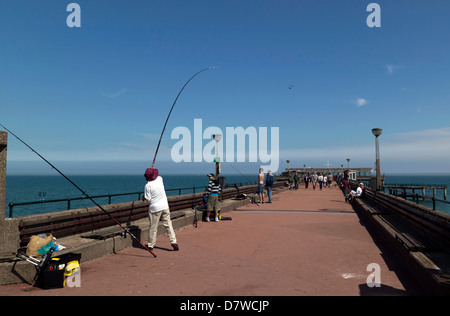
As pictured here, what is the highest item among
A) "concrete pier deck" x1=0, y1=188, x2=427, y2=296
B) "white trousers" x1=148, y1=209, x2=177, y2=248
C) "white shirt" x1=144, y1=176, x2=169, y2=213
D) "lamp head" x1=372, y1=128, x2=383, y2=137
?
"lamp head" x1=372, y1=128, x2=383, y2=137

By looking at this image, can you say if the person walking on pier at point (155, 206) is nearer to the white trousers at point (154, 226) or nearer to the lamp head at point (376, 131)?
the white trousers at point (154, 226)

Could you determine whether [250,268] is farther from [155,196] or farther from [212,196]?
[212,196]

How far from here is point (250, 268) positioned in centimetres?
606

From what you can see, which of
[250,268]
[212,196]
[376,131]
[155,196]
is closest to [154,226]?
[155,196]

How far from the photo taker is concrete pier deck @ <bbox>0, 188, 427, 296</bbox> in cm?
489

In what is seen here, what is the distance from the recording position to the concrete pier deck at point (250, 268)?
4.89 meters

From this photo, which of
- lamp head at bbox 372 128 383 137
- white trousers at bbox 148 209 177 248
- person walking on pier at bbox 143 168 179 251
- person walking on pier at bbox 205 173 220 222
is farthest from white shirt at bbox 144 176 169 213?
lamp head at bbox 372 128 383 137

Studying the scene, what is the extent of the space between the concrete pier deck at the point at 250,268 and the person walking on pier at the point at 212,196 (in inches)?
76.7

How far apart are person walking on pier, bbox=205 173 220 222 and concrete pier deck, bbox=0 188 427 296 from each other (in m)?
1.95

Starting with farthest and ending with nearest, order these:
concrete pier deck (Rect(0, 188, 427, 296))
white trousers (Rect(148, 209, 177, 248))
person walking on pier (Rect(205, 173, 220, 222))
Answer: person walking on pier (Rect(205, 173, 220, 222)), white trousers (Rect(148, 209, 177, 248)), concrete pier deck (Rect(0, 188, 427, 296))

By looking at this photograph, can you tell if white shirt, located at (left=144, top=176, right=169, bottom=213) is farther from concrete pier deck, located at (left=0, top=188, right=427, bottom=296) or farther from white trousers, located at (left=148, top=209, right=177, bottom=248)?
concrete pier deck, located at (left=0, top=188, right=427, bottom=296)

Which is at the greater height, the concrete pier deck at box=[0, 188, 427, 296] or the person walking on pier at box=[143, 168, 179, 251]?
the person walking on pier at box=[143, 168, 179, 251]

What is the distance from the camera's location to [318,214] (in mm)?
14070
